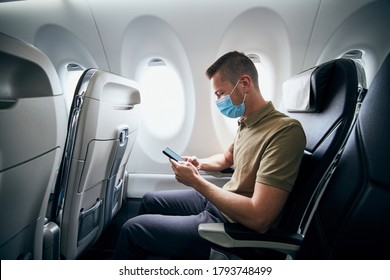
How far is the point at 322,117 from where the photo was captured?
94cm

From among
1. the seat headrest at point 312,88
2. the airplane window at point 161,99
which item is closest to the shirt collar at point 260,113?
the seat headrest at point 312,88

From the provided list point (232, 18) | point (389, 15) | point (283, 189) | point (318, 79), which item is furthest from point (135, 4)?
point (389, 15)

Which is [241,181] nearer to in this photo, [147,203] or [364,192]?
[364,192]

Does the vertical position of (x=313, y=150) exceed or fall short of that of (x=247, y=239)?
it exceeds it

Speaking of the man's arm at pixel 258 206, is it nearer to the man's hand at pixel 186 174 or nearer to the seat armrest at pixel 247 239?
the seat armrest at pixel 247 239

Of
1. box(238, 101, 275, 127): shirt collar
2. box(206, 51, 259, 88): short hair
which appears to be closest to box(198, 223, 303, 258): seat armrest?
box(238, 101, 275, 127): shirt collar

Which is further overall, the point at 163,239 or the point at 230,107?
the point at 230,107

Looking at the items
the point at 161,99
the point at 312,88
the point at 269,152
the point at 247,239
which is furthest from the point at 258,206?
the point at 161,99

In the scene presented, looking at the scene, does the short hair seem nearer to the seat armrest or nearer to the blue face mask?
the blue face mask

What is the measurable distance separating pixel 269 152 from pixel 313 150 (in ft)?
0.76

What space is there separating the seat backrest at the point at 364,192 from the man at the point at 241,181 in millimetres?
186

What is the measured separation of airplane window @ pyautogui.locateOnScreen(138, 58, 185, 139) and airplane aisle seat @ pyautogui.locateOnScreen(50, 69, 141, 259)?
1063 mm

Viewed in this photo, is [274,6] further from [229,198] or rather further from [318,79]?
[229,198]

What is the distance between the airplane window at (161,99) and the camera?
2.42 metres
